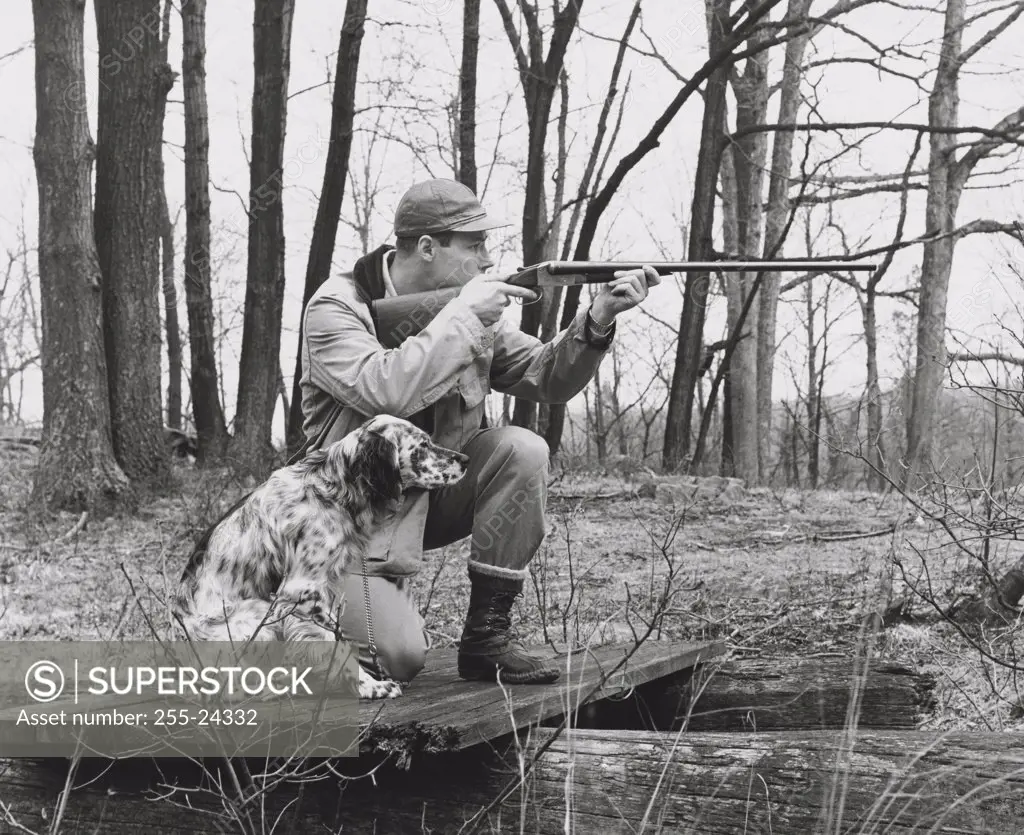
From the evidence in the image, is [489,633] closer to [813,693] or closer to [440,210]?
[440,210]

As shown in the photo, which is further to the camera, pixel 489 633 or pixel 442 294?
pixel 442 294

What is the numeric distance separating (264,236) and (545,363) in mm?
9375

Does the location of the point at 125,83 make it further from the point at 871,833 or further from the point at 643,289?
the point at 871,833

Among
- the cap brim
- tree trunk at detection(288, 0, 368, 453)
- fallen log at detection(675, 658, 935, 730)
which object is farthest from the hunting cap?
tree trunk at detection(288, 0, 368, 453)

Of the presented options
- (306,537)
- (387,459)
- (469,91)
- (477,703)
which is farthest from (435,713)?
(469,91)

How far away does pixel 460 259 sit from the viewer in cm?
409

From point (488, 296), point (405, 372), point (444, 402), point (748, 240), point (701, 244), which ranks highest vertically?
point (748, 240)

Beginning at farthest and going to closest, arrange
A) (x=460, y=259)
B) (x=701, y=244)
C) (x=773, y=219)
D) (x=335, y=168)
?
(x=773, y=219) < (x=701, y=244) < (x=335, y=168) < (x=460, y=259)

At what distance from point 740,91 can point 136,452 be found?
12.8m

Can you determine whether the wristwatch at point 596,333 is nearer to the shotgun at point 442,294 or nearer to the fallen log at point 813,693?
the shotgun at point 442,294

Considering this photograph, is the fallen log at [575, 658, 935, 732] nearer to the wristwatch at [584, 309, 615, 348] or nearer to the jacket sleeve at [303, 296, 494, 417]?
the wristwatch at [584, 309, 615, 348]

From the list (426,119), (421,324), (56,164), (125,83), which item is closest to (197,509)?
(56,164)

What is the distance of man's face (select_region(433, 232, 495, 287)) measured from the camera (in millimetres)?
4059

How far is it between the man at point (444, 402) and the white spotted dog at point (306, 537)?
143mm
